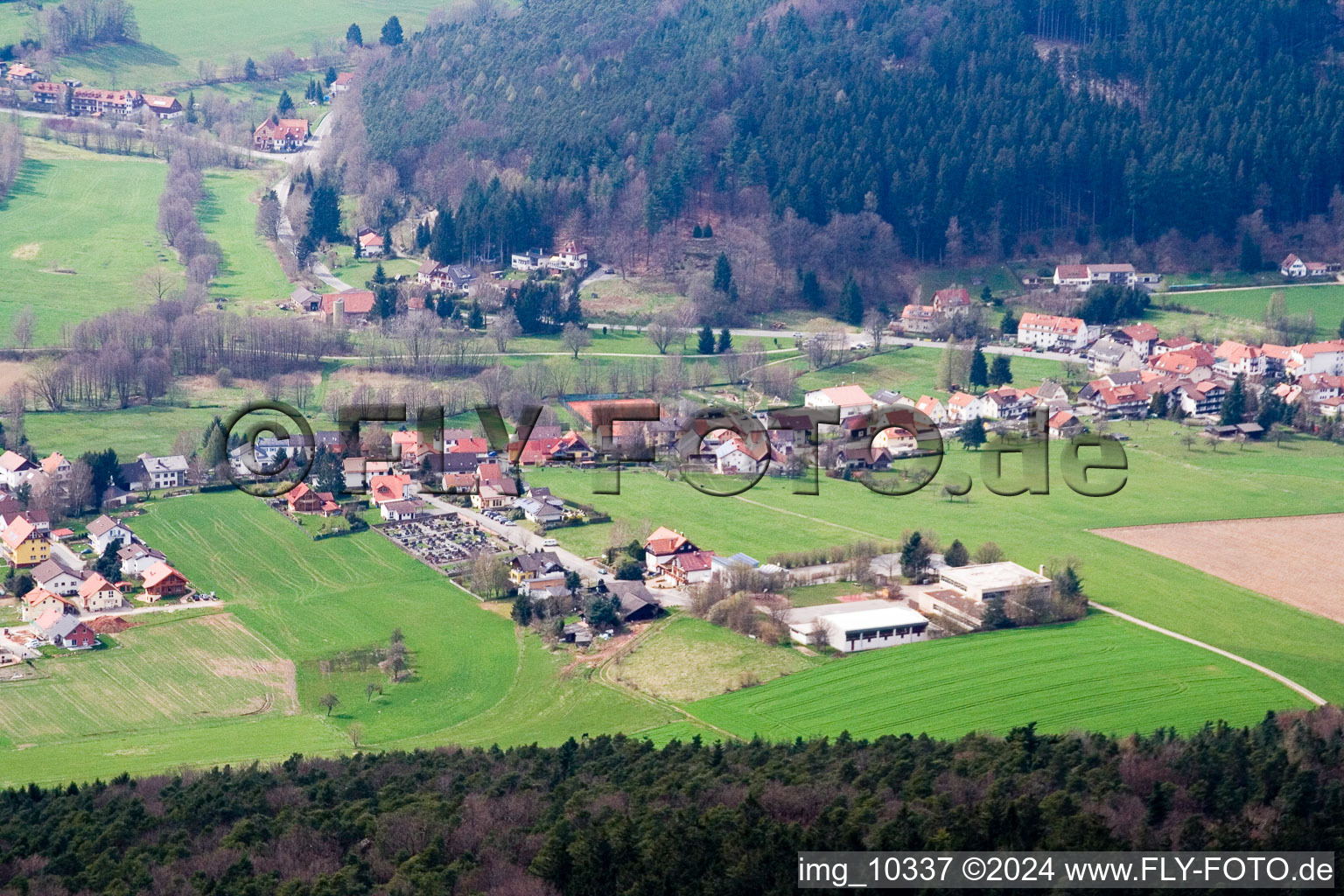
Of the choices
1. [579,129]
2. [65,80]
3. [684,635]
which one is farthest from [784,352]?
[65,80]

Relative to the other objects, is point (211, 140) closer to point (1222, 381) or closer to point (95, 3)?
point (95, 3)

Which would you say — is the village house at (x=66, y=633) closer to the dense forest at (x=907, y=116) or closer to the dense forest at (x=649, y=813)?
the dense forest at (x=649, y=813)

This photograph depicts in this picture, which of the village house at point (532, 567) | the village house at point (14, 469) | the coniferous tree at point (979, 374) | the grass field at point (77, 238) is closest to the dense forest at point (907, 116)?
the grass field at point (77, 238)

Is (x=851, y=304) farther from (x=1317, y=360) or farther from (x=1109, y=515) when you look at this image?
(x=1109, y=515)

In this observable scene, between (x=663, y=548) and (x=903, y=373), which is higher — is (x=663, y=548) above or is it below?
below

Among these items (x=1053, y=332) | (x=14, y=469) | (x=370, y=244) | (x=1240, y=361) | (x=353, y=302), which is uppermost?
(x=370, y=244)

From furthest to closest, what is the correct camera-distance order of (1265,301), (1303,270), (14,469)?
1. (1303,270)
2. (1265,301)
3. (14,469)

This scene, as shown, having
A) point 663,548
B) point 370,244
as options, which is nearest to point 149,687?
point 663,548

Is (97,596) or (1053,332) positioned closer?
(97,596)
